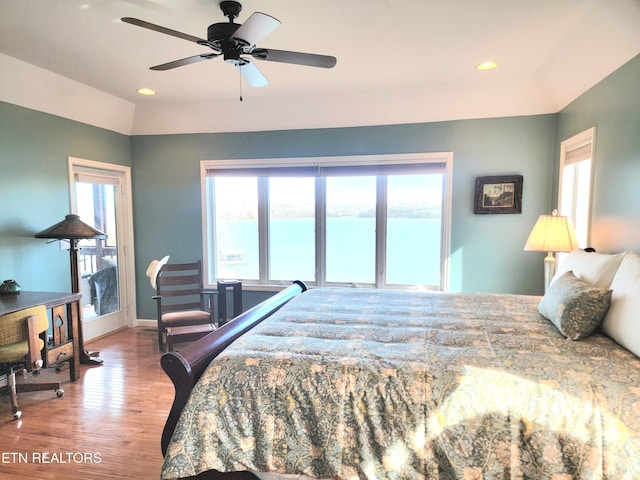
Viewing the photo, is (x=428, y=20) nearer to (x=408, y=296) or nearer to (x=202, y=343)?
(x=408, y=296)

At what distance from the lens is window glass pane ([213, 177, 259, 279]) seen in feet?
14.9

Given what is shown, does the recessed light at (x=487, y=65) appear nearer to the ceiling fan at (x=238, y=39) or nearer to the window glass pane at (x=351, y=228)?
the window glass pane at (x=351, y=228)

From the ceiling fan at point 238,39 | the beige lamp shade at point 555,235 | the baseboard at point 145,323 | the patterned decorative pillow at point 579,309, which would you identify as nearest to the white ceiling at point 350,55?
the ceiling fan at point 238,39

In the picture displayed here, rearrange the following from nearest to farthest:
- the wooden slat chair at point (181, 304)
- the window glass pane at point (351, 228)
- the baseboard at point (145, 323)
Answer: the wooden slat chair at point (181, 304), the window glass pane at point (351, 228), the baseboard at point (145, 323)

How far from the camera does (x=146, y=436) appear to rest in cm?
240

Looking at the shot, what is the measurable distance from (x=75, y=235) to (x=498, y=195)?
13.2 ft

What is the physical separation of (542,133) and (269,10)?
2892 mm

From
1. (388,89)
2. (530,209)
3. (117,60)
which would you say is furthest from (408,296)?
(117,60)

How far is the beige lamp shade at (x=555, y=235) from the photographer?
2.94m

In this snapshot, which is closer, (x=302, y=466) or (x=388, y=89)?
(x=302, y=466)

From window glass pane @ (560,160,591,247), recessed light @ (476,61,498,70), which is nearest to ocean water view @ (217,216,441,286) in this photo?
window glass pane @ (560,160,591,247)

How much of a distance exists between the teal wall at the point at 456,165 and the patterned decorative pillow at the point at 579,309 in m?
1.90

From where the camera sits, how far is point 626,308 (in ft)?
5.59

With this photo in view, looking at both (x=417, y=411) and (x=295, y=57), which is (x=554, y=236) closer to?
(x=417, y=411)
